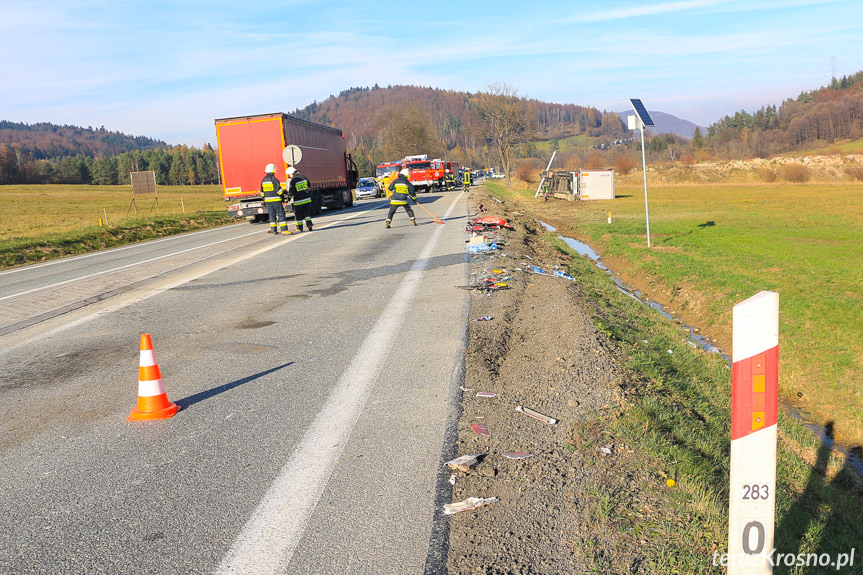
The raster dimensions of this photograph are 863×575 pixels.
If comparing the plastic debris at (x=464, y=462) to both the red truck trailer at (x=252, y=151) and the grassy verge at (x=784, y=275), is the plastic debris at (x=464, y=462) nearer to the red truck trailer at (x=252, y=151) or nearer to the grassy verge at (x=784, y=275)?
the grassy verge at (x=784, y=275)

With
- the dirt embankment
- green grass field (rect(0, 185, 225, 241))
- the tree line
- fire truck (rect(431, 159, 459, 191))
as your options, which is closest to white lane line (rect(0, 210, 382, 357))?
the dirt embankment

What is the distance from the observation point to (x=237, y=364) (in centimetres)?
611

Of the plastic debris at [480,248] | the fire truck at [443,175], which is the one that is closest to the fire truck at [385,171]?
the fire truck at [443,175]

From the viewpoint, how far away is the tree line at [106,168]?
127 m

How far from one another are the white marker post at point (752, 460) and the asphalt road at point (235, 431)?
1.26 meters

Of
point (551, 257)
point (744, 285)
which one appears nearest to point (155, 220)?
point (551, 257)

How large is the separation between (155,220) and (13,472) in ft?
82.3

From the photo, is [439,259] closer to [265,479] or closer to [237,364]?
[237,364]

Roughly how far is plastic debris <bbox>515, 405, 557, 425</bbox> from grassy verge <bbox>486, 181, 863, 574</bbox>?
0.22m

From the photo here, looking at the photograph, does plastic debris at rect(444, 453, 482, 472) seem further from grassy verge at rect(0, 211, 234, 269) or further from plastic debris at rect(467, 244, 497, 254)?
grassy verge at rect(0, 211, 234, 269)

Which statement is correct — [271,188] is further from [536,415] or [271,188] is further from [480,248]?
[536,415]

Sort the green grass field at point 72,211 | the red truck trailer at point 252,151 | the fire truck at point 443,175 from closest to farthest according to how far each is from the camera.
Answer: the red truck trailer at point 252,151, the green grass field at point 72,211, the fire truck at point 443,175

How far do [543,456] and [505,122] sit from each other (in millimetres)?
65056

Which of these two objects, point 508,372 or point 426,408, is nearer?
point 426,408
